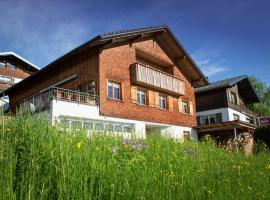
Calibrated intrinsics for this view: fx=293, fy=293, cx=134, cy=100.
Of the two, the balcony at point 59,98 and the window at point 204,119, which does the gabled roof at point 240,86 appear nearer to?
the window at point 204,119

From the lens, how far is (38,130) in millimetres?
4848

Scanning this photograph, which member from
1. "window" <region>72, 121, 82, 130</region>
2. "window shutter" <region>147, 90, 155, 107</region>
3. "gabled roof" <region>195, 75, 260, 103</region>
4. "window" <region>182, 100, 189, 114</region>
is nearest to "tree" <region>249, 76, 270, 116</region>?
"gabled roof" <region>195, 75, 260, 103</region>

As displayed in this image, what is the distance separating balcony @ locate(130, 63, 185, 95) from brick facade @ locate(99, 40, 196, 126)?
576mm

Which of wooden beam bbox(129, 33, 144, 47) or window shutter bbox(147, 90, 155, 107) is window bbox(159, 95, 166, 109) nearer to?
window shutter bbox(147, 90, 155, 107)

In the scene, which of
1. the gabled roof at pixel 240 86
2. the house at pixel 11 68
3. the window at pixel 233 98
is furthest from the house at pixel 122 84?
the house at pixel 11 68

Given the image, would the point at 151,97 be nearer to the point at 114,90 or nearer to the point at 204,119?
the point at 114,90

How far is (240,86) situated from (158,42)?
19016 millimetres

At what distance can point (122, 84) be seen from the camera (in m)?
19.7

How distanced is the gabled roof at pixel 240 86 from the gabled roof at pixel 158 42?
16.6 ft

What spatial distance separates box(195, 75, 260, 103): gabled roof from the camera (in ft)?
112

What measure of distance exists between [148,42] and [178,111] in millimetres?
6487

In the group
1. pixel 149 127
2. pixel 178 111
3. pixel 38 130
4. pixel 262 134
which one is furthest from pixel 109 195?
pixel 262 134

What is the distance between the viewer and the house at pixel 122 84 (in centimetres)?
1702

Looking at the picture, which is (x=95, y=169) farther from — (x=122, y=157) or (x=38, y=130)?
(x=122, y=157)
